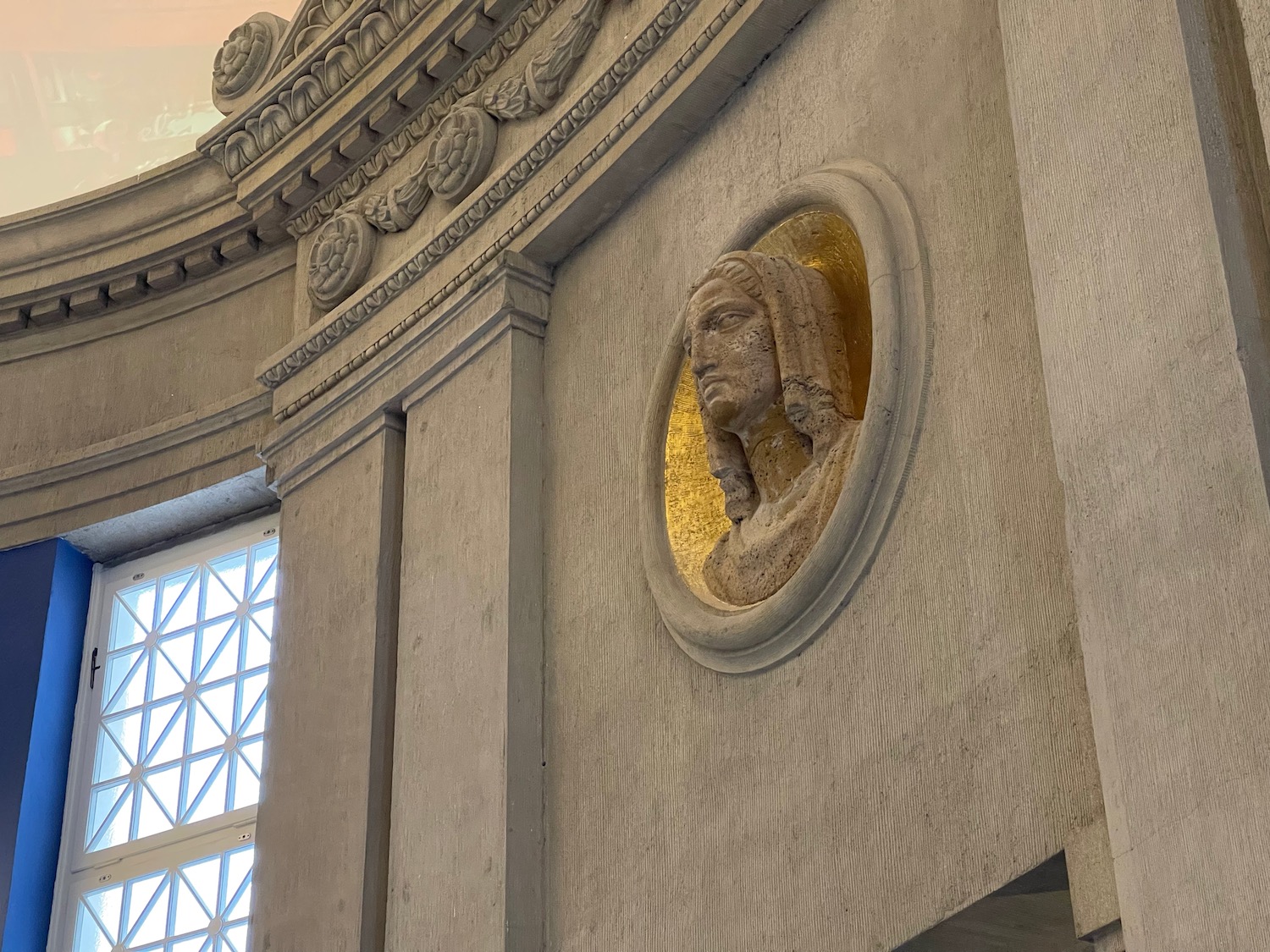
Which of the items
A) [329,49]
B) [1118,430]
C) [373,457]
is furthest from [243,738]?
[1118,430]

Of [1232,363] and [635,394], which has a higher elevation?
[635,394]

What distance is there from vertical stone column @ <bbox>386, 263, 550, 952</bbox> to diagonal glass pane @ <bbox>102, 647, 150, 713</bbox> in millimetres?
2015

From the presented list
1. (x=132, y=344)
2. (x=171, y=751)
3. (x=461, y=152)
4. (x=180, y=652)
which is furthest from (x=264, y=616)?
(x=461, y=152)

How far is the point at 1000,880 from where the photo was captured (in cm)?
427

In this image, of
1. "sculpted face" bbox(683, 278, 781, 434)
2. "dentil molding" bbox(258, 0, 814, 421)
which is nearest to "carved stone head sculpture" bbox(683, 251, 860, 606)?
"sculpted face" bbox(683, 278, 781, 434)

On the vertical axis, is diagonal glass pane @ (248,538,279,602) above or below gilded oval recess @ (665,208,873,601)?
above

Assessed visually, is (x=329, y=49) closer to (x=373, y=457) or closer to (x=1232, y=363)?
(x=373, y=457)

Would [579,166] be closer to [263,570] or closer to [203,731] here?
[263,570]

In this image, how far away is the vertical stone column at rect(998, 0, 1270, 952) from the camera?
3.43 metres

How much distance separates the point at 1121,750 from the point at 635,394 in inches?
115

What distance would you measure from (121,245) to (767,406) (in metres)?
4.60

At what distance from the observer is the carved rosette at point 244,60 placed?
344 inches

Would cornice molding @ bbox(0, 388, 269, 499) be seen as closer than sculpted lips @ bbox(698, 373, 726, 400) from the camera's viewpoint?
No

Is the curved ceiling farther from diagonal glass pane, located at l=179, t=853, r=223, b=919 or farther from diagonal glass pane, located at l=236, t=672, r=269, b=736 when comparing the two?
diagonal glass pane, located at l=179, t=853, r=223, b=919
